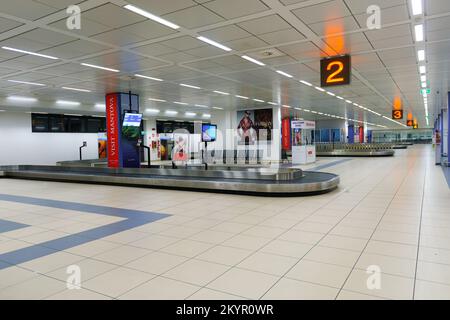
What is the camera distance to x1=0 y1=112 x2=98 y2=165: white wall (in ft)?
59.8

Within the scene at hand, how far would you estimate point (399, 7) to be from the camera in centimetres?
544

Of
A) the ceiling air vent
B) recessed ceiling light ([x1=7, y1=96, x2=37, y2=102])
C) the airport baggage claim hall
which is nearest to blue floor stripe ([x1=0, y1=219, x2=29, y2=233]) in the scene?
the airport baggage claim hall

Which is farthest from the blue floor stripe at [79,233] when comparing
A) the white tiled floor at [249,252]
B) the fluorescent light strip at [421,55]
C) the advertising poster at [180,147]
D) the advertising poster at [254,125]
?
the advertising poster at [180,147]

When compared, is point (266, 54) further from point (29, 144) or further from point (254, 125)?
point (29, 144)

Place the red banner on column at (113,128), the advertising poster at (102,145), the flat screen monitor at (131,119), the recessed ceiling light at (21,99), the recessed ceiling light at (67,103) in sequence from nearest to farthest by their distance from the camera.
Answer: the flat screen monitor at (131,119), the red banner on column at (113,128), the recessed ceiling light at (21,99), the recessed ceiling light at (67,103), the advertising poster at (102,145)

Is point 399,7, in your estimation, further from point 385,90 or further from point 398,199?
point 385,90

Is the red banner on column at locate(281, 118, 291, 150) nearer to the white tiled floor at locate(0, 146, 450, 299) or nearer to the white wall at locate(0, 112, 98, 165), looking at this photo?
the white wall at locate(0, 112, 98, 165)

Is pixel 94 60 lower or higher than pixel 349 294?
higher

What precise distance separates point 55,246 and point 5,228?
1799mm

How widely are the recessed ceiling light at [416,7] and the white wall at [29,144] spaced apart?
65.2 ft

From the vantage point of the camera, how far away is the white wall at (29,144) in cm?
1822

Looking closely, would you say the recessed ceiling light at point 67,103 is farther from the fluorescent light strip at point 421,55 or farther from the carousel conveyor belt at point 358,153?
the carousel conveyor belt at point 358,153

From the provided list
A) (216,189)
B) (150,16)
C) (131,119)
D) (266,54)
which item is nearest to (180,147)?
(131,119)
